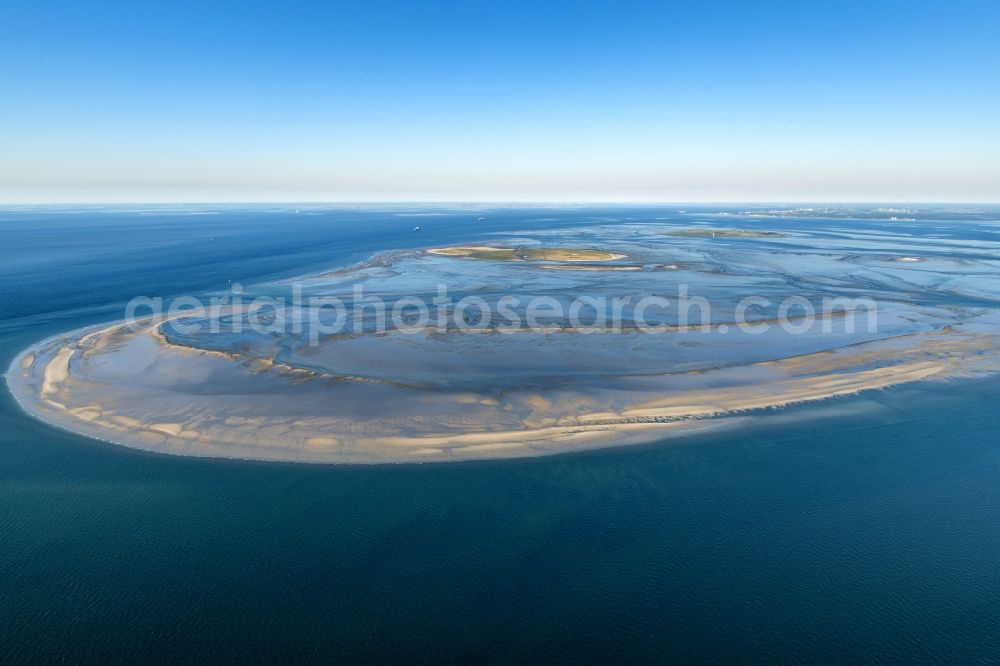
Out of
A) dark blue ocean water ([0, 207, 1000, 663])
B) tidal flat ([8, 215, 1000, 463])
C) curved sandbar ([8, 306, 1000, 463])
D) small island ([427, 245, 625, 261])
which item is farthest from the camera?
small island ([427, 245, 625, 261])

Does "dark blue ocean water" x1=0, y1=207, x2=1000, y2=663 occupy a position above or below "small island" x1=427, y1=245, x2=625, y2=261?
below

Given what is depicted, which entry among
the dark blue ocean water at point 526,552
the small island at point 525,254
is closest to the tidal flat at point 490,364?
the dark blue ocean water at point 526,552

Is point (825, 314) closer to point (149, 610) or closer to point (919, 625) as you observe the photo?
point (919, 625)

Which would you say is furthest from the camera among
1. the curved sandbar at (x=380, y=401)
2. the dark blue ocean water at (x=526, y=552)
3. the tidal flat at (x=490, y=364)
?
the tidal flat at (x=490, y=364)

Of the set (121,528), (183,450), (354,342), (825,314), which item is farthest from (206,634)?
(825,314)

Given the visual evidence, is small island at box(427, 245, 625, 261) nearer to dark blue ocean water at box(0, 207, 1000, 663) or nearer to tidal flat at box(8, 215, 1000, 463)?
tidal flat at box(8, 215, 1000, 463)

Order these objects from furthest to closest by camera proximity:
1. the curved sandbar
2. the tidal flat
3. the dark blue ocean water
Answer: the tidal flat
the curved sandbar
the dark blue ocean water

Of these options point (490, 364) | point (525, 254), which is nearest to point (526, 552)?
point (490, 364)

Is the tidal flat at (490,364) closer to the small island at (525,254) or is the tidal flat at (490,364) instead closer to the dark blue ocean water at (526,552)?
the dark blue ocean water at (526,552)

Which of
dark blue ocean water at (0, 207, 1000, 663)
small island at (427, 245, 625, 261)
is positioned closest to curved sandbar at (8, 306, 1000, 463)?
dark blue ocean water at (0, 207, 1000, 663)
